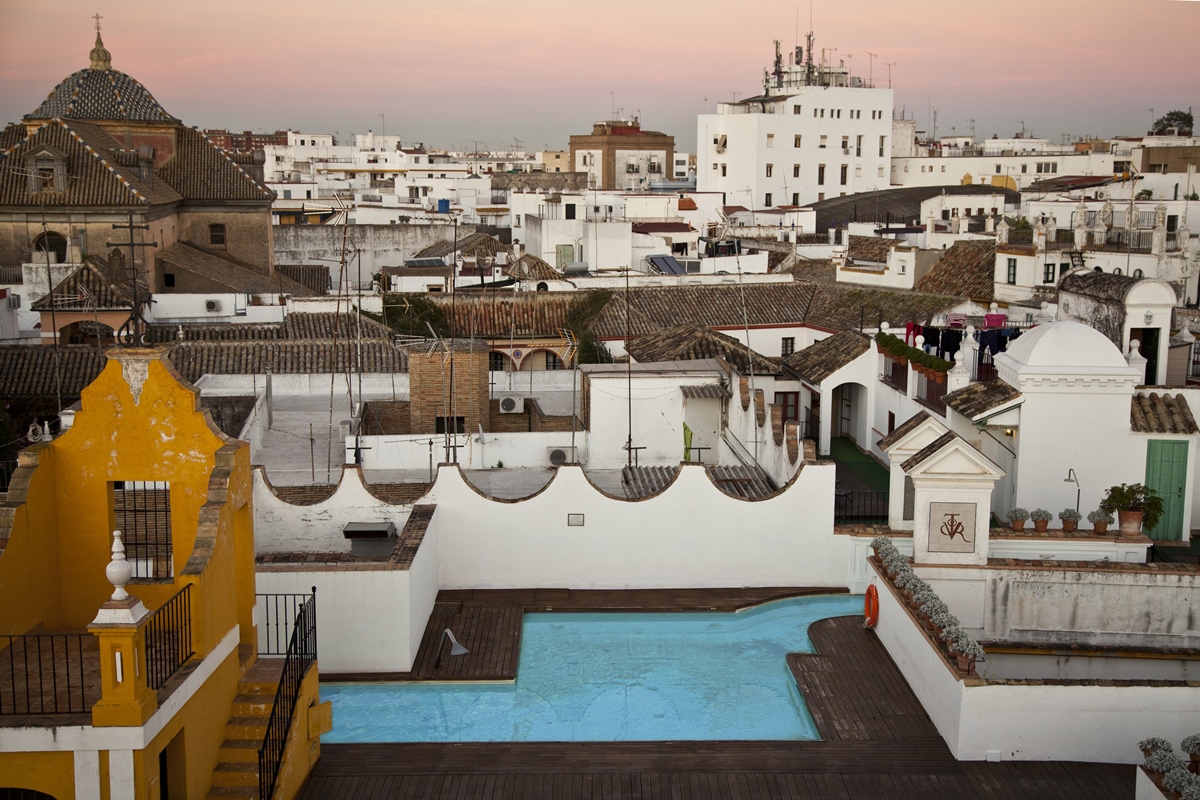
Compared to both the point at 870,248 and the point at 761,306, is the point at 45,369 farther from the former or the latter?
the point at 870,248

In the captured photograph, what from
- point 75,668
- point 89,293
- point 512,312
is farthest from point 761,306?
point 75,668

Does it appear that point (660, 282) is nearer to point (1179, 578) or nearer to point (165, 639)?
point (1179, 578)

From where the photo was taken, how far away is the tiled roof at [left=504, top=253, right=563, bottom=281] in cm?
3000

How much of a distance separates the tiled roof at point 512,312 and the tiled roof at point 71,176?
7.90 metres

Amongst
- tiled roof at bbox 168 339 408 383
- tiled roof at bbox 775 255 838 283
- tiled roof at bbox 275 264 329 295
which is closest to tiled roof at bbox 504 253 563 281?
tiled roof at bbox 775 255 838 283

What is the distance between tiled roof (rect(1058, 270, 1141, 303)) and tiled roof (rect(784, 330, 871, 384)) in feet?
11.2

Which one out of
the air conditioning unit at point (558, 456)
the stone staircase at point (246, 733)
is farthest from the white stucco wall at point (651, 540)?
the stone staircase at point (246, 733)

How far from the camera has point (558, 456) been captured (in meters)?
14.6

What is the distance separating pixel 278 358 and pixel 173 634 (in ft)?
38.3

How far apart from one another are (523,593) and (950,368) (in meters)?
7.62

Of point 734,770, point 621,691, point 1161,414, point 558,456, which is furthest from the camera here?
point 558,456

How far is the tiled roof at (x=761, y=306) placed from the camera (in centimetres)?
2561

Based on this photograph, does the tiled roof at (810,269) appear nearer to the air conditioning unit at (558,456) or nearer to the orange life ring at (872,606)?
the air conditioning unit at (558,456)

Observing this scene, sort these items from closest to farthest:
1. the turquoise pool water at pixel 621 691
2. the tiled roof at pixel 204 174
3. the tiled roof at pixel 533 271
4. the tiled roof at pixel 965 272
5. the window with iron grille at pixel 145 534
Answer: the window with iron grille at pixel 145 534 < the turquoise pool water at pixel 621 691 < the tiled roof at pixel 965 272 < the tiled roof at pixel 533 271 < the tiled roof at pixel 204 174
